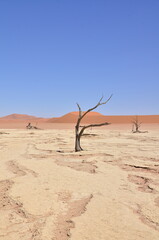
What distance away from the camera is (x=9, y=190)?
11.6ft

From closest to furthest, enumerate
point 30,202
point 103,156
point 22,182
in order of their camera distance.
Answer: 1. point 30,202
2. point 22,182
3. point 103,156

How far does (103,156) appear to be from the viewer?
650cm

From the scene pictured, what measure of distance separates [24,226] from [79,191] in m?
1.23

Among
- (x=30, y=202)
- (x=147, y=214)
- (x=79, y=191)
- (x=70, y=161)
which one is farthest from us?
(x=70, y=161)

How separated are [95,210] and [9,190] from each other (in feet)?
4.75

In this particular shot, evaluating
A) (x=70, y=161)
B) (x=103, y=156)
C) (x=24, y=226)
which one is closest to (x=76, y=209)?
(x=24, y=226)

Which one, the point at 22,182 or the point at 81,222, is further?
the point at 22,182

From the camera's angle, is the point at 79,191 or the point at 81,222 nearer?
the point at 81,222

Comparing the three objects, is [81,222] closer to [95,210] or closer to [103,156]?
[95,210]

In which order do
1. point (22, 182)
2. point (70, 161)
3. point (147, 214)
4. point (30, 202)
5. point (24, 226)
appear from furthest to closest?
point (70, 161)
point (22, 182)
point (30, 202)
point (147, 214)
point (24, 226)

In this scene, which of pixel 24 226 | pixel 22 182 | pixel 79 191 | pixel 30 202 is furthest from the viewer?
pixel 22 182

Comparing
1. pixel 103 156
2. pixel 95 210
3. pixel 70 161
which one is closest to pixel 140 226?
pixel 95 210

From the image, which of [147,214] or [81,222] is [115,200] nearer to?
[147,214]

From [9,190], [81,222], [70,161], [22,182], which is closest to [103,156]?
[70,161]
